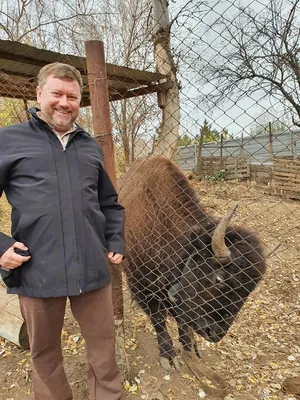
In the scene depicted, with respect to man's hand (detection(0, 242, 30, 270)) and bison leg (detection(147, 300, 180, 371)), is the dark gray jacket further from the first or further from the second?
bison leg (detection(147, 300, 180, 371))

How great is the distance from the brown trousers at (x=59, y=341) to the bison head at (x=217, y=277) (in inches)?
34.7

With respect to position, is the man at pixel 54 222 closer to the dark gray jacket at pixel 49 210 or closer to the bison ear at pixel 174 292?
the dark gray jacket at pixel 49 210

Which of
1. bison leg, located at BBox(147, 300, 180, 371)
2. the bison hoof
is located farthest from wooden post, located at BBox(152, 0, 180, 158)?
the bison hoof

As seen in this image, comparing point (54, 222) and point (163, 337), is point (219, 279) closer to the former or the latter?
point (163, 337)

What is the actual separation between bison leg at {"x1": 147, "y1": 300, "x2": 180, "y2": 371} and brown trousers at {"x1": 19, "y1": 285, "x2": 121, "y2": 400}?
88 cm

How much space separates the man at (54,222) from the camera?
1.86 meters

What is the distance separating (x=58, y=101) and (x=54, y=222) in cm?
72

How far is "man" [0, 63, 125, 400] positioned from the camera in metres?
1.86

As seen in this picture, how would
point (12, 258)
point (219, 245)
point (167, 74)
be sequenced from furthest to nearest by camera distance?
point (167, 74), point (219, 245), point (12, 258)

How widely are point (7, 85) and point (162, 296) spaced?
11.5ft

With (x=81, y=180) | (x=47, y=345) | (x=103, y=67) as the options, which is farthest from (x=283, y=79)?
(x=47, y=345)

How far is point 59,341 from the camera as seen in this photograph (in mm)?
2197

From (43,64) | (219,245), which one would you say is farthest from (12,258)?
(43,64)

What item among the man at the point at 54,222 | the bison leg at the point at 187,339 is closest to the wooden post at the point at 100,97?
the man at the point at 54,222
